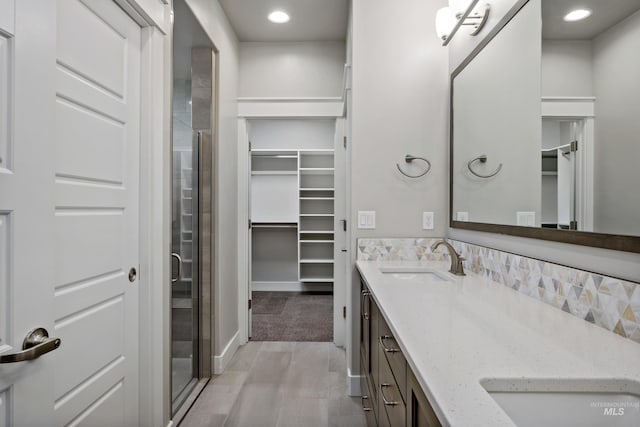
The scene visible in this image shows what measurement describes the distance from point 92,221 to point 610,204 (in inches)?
67.9

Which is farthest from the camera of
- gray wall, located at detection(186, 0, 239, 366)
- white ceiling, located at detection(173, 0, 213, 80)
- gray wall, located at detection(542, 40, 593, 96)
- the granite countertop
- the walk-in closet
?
the walk-in closet

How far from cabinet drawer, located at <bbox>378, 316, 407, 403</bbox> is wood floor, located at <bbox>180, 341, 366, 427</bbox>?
96 centimetres

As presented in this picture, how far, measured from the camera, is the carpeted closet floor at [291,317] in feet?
11.2

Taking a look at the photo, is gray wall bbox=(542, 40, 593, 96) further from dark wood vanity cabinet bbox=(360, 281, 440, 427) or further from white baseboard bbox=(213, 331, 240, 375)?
white baseboard bbox=(213, 331, 240, 375)

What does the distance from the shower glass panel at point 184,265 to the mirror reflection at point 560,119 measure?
1732 millimetres

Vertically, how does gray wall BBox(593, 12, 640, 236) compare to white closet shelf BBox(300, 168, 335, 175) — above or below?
below

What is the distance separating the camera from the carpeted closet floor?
3.41m

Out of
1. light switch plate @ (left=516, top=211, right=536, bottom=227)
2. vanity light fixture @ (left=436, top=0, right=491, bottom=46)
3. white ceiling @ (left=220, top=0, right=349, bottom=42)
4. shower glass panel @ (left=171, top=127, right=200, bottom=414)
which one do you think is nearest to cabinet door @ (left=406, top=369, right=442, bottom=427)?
light switch plate @ (left=516, top=211, right=536, bottom=227)

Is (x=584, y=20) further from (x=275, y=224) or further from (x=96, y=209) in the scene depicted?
(x=275, y=224)

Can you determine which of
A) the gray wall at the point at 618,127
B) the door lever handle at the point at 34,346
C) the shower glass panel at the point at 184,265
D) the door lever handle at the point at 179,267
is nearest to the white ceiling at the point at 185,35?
the shower glass panel at the point at 184,265

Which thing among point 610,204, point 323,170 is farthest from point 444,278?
point 323,170

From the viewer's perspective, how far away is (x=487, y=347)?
83cm

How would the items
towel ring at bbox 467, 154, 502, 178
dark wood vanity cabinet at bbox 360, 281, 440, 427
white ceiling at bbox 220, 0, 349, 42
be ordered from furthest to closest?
white ceiling at bbox 220, 0, 349, 42 → towel ring at bbox 467, 154, 502, 178 → dark wood vanity cabinet at bbox 360, 281, 440, 427

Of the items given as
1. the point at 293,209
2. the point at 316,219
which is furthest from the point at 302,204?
the point at 316,219
